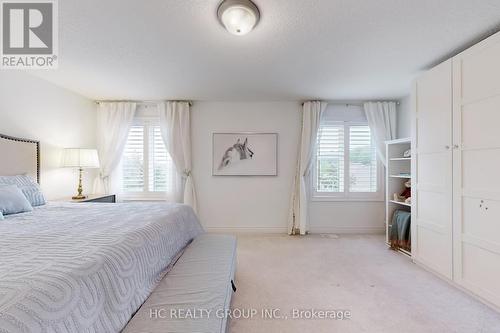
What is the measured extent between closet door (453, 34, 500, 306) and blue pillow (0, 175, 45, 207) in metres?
4.22

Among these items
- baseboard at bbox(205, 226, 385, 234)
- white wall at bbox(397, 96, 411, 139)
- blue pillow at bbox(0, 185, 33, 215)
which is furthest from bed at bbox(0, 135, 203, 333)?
white wall at bbox(397, 96, 411, 139)

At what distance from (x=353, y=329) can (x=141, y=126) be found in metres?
4.15

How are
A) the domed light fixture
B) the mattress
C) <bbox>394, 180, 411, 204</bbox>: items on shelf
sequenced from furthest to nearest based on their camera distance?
<bbox>394, 180, 411, 204</bbox>: items on shelf
the domed light fixture
the mattress

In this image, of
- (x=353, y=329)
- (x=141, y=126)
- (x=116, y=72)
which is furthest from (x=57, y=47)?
(x=353, y=329)

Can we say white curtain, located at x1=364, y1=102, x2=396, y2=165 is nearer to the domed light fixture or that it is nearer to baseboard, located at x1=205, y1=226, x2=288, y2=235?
baseboard, located at x1=205, y1=226, x2=288, y2=235

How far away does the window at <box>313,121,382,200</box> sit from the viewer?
416cm

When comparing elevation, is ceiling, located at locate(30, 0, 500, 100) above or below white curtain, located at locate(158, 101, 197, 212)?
above

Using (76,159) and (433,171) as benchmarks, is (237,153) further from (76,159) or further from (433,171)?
(433,171)

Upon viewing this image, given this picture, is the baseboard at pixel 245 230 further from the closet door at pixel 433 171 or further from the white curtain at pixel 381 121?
the white curtain at pixel 381 121

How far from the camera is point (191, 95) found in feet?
12.6

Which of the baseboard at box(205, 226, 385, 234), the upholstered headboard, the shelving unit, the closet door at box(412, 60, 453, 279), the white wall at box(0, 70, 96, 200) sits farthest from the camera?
the baseboard at box(205, 226, 385, 234)

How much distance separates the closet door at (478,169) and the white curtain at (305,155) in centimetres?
195

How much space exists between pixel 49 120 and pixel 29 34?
144 centimetres

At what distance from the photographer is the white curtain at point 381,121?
404 centimetres
